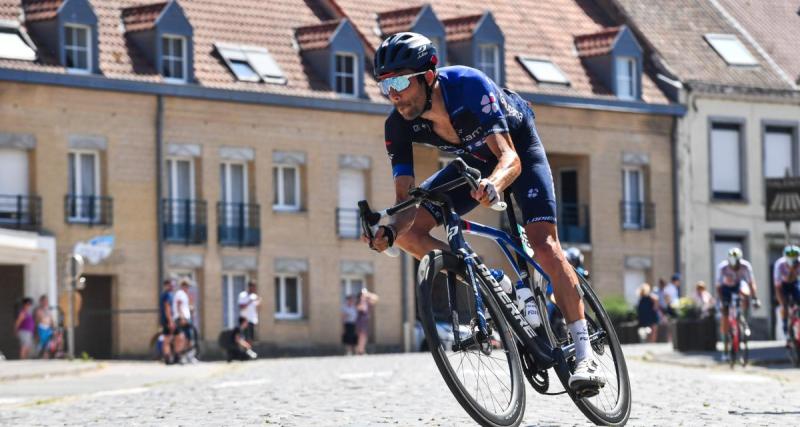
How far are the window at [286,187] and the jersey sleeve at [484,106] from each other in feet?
132

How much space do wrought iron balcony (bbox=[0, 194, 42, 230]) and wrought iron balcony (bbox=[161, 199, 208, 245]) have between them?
12.4ft

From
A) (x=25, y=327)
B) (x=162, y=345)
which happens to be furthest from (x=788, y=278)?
(x=25, y=327)

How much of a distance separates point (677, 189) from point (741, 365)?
1141 inches

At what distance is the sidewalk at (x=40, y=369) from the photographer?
28.5m

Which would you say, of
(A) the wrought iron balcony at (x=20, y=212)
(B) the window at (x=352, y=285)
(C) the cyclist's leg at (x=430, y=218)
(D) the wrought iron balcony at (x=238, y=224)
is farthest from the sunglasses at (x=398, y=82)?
(B) the window at (x=352, y=285)

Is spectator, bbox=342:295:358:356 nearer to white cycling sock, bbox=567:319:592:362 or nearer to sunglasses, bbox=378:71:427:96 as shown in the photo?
white cycling sock, bbox=567:319:592:362

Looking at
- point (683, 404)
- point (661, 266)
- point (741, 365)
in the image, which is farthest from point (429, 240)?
point (661, 266)

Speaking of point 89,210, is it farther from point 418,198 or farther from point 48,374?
point 418,198

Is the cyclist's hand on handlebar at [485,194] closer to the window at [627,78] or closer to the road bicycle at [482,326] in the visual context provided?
the road bicycle at [482,326]

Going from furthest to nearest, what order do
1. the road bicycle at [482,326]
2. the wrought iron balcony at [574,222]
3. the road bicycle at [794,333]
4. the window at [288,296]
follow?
the wrought iron balcony at [574,222] < the window at [288,296] < the road bicycle at [794,333] < the road bicycle at [482,326]

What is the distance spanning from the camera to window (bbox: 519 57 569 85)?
55.1 metres

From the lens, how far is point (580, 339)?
35.1ft

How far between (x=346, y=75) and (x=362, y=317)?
661cm

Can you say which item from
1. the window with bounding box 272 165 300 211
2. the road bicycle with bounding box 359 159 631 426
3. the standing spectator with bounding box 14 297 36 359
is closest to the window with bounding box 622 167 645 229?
the window with bounding box 272 165 300 211
